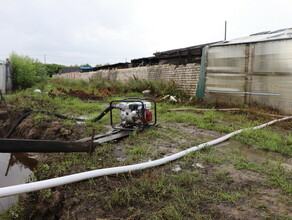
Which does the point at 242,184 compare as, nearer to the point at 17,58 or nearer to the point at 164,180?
the point at 164,180

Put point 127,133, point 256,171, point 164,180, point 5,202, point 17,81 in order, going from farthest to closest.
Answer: point 17,81 → point 127,133 → point 5,202 → point 256,171 → point 164,180

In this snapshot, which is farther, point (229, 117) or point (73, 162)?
point (229, 117)

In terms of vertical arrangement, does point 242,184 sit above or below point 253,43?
below

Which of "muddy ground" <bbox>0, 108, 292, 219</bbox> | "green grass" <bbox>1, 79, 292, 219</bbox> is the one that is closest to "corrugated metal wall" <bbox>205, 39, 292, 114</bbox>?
"green grass" <bbox>1, 79, 292, 219</bbox>

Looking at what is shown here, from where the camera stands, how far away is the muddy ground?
5.65ft

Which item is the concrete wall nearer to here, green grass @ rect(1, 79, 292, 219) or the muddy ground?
green grass @ rect(1, 79, 292, 219)

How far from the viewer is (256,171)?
247 cm

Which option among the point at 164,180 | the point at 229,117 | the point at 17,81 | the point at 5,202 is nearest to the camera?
the point at 164,180

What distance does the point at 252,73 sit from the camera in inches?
250

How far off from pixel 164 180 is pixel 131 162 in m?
0.64

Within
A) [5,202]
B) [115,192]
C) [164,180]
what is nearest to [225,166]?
[164,180]

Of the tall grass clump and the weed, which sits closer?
the weed

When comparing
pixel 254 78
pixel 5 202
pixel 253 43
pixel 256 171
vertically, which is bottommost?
pixel 5 202

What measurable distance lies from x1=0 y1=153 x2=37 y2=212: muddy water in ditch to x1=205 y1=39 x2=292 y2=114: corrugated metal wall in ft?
18.8
